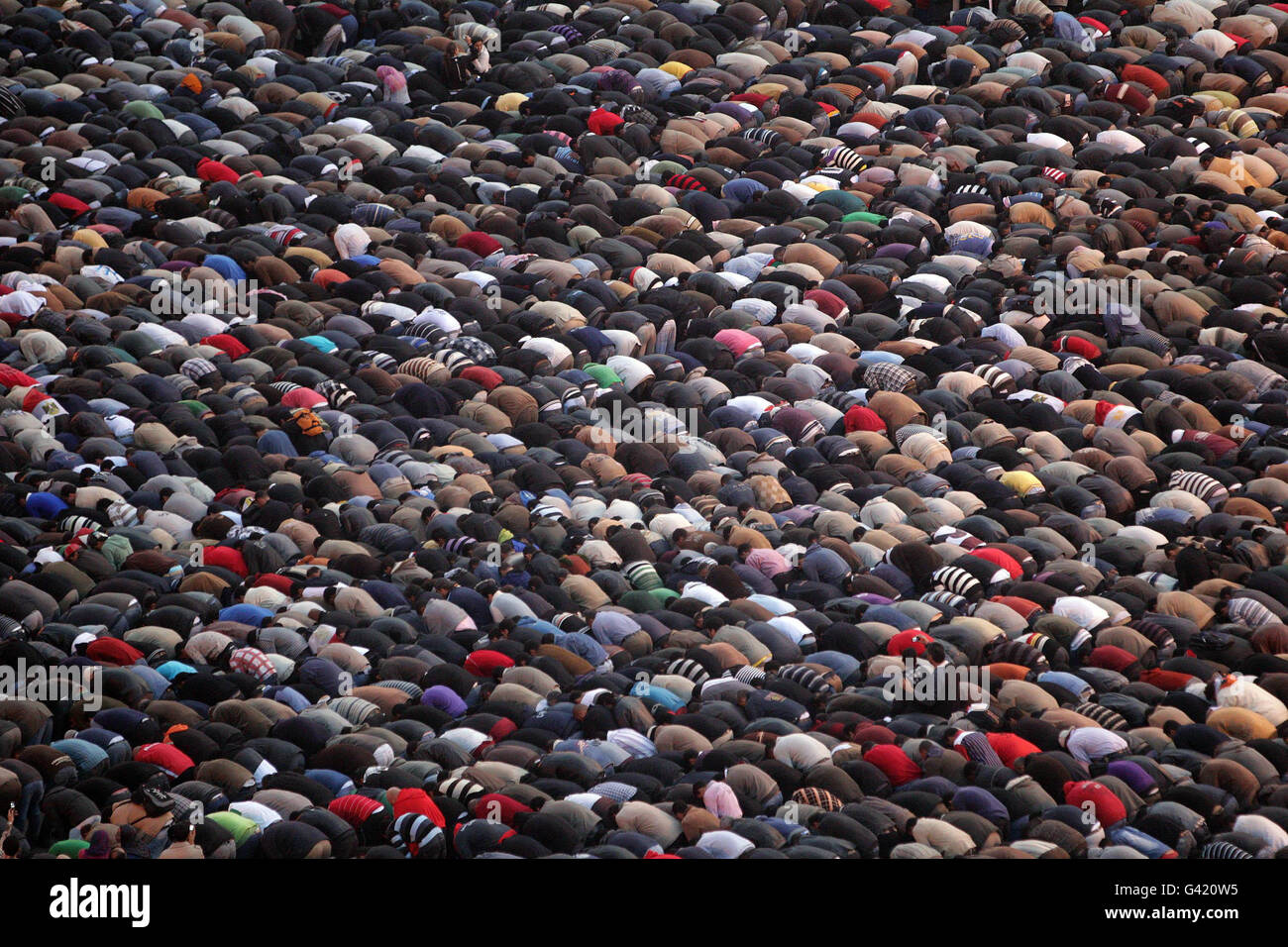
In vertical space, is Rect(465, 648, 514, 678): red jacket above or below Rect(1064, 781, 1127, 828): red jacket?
above

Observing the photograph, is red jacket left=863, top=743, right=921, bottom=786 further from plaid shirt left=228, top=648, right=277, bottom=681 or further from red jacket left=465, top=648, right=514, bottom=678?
plaid shirt left=228, top=648, right=277, bottom=681

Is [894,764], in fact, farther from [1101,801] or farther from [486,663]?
[486,663]

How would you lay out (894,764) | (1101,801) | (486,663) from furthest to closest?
(486,663) → (894,764) → (1101,801)

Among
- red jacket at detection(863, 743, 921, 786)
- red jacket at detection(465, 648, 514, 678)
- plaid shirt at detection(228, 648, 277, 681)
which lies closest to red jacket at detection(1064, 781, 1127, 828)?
red jacket at detection(863, 743, 921, 786)

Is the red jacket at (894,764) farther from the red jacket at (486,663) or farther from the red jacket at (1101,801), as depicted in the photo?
the red jacket at (486,663)

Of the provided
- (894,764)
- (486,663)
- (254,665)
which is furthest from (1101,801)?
(254,665)

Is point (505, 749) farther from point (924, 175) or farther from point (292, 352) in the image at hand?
point (924, 175)

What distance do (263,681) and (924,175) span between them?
1089 centimetres

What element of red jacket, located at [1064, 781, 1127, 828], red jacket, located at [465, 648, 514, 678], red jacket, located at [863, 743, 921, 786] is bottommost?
red jacket, located at [1064, 781, 1127, 828]

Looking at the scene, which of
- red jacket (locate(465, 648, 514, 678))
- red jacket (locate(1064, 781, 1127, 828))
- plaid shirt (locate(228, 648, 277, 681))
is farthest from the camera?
red jacket (locate(465, 648, 514, 678))

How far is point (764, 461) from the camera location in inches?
785

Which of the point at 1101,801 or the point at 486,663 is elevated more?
the point at 486,663

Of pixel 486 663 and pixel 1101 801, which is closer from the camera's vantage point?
pixel 1101 801

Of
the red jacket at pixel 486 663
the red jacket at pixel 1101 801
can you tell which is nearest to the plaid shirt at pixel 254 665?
the red jacket at pixel 486 663
